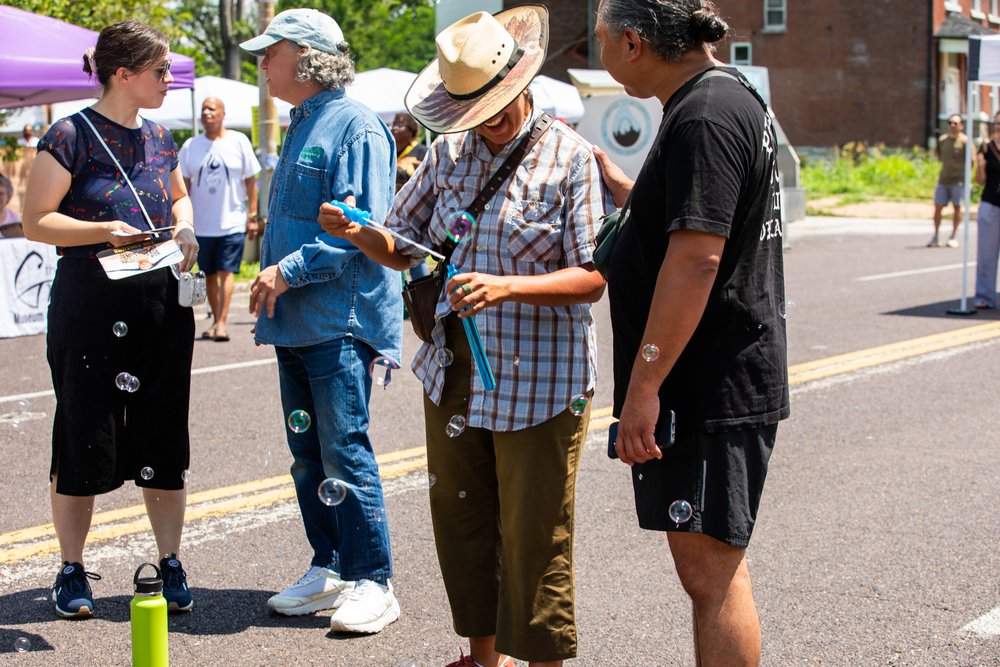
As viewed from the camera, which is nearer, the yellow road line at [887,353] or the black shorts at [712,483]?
the black shorts at [712,483]

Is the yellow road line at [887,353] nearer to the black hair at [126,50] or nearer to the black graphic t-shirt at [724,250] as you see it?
the black hair at [126,50]

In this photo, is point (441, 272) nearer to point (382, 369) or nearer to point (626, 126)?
point (382, 369)

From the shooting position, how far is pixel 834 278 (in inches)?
553

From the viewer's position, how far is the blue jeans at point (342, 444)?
3844 mm

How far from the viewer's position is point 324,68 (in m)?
3.80

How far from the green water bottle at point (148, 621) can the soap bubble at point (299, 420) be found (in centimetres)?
135

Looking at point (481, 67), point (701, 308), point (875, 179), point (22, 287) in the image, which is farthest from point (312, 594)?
point (875, 179)

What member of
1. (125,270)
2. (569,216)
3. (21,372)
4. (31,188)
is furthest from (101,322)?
(21,372)

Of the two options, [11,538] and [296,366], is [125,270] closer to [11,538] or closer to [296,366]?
[296,366]

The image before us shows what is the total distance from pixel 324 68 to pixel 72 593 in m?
1.88

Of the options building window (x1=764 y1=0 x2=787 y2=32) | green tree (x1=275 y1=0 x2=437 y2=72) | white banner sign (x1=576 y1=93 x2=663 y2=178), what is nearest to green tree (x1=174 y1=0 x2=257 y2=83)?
green tree (x1=275 y1=0 x2=437 y2=72)

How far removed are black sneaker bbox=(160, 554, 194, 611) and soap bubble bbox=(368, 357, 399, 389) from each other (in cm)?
92

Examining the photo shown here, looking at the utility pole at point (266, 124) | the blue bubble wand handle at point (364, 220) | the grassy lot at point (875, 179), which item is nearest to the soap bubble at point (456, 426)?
the blue bubble wand handle at point (364, 220)

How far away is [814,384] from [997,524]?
9.46 feet
